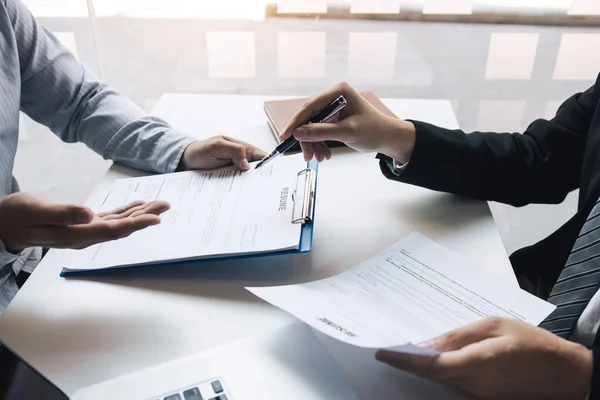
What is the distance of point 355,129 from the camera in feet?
2.85

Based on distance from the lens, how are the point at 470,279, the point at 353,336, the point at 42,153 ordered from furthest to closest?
1. the point at 42,153
2. the point at 470,279
3. the point at 353,336

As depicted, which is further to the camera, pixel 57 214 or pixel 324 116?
pixel 324 116

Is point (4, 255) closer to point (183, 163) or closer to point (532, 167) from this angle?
point (183, 163)

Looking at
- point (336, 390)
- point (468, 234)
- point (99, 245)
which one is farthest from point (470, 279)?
point (99, 245)

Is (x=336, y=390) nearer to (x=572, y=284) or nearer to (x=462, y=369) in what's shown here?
(x=462, y=369)

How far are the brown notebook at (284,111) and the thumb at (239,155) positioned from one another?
171mm

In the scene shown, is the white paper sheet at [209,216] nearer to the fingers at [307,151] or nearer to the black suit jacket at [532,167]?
the fingers at [307,151]

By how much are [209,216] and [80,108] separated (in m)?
0.43

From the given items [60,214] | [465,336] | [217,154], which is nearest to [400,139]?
[217,154]

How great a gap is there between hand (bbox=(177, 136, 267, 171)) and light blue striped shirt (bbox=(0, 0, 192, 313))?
22 millimetres

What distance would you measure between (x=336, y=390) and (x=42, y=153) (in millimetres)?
2187

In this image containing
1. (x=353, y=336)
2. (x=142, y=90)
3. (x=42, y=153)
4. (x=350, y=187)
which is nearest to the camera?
(x=353, y=336)

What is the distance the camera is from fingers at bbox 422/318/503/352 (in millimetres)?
558

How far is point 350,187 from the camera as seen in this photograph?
3.02 feet
